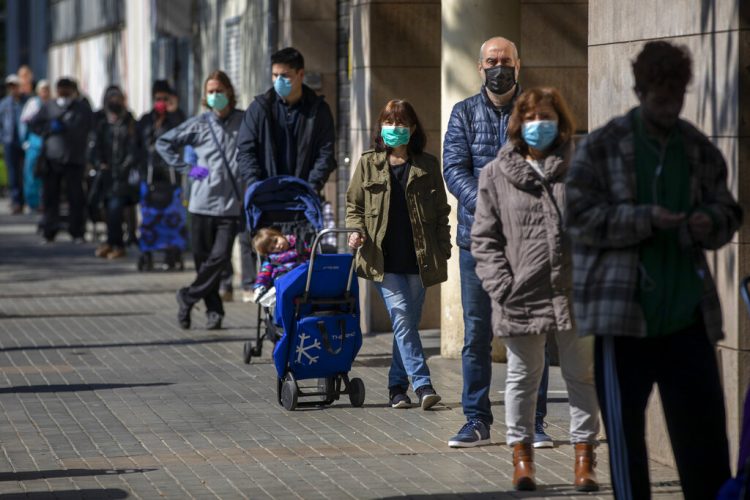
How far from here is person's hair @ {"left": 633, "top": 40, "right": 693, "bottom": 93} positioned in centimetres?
579

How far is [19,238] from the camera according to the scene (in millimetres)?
25406

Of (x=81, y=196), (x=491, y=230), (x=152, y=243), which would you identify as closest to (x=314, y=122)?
(x=491, y=230)

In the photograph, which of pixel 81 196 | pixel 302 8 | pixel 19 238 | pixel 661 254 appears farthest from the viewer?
pixel 19 238

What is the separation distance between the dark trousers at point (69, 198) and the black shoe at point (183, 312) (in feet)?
31.1

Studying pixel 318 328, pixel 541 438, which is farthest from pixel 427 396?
pixel 541 438

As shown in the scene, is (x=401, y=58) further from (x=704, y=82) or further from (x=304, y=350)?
(x=704, y=82)

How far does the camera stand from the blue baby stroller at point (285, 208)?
10.8 metres

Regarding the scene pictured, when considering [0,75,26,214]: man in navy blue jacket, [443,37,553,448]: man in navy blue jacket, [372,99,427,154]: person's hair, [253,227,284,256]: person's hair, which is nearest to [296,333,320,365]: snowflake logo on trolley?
[253,227,284,256]: person's hair

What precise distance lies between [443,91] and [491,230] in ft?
15.4

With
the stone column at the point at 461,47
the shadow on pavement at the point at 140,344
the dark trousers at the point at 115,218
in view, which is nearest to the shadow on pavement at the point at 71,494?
the stone column at the point at 461,47

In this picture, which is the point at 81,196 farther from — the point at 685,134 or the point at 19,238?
the point at 685,134

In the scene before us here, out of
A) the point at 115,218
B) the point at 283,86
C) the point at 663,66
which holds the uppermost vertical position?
the point at 283,86

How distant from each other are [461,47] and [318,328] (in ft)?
8.78

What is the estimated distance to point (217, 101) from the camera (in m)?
13.5
